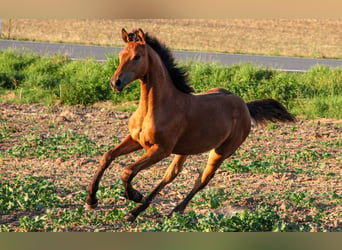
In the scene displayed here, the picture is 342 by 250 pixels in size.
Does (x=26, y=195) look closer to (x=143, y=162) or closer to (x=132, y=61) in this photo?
(x=143, y=162)

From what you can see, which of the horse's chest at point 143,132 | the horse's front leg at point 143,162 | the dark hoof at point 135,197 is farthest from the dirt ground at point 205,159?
the horse's chest at point 143,132

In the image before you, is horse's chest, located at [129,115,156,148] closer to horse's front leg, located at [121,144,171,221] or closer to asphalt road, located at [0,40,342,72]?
horse's front leg, located at [121,144,171,221]

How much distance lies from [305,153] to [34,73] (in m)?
7.60

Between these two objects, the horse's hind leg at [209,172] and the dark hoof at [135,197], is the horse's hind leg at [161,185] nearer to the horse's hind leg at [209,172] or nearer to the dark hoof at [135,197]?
the dark hoof at [135,197]

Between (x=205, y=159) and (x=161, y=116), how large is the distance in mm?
3654

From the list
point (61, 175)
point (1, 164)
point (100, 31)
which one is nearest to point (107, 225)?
point (61, 175)

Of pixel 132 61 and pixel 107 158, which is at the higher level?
pixel 132 61

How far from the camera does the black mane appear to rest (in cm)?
548

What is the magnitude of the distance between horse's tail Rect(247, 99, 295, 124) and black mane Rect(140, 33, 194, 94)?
1259 mm

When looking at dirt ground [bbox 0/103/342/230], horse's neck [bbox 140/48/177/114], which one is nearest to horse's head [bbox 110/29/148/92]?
horse's neck [bbox 140/48/177/114]

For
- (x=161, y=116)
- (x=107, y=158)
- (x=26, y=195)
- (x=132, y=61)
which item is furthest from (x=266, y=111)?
(x=26, y=195)

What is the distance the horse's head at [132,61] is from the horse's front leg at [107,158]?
23.7 inches

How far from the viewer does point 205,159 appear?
898cm

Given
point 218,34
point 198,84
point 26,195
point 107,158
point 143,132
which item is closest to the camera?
point 143,132
